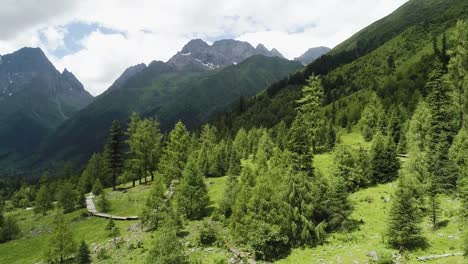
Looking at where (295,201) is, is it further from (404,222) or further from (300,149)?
(300,149)

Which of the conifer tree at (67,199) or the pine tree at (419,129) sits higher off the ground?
the pine tree at (419,129)

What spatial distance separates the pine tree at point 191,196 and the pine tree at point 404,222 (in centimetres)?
2781

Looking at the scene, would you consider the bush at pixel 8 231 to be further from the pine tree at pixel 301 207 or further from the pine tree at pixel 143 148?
the pine tree at pixel 301 207

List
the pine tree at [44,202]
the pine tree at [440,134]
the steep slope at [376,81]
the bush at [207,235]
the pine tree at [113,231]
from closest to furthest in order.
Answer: the pine tree at [440,134]
the bush at [207,235]
the pine tree at [113,231]
the pine tree at [44,202]
the steep slope at [376,81]

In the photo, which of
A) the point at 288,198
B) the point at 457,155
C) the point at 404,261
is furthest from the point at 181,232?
the point at 457,155

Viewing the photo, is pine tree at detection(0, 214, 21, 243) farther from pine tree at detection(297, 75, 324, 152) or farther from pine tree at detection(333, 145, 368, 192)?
pine tree at detection(297, 75, 324, 152)

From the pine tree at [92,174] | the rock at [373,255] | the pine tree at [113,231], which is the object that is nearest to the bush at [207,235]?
the pine tree at [113,231]

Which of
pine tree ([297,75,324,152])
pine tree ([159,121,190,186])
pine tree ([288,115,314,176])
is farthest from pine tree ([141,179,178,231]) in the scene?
pine tree ([297,75,324,152])

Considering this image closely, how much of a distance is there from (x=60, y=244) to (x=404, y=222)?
42649 millimetres

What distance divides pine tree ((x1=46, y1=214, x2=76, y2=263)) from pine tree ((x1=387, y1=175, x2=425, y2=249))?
133 feet

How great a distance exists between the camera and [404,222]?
105 ft

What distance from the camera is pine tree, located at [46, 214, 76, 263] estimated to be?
45938mm

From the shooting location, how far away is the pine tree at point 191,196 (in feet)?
169

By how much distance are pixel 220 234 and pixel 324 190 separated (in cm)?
1445
